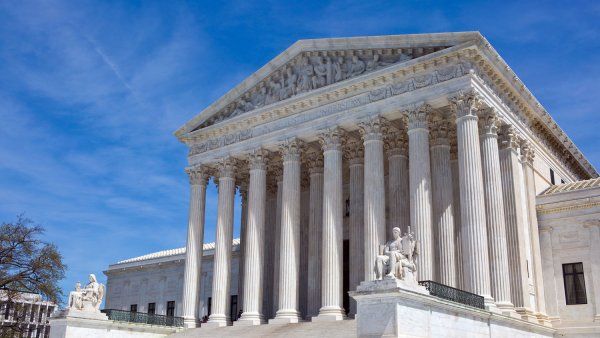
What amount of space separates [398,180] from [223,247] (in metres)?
12.2

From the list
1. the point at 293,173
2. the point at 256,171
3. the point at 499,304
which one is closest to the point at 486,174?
the point at 499,304

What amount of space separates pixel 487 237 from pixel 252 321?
48.0ft

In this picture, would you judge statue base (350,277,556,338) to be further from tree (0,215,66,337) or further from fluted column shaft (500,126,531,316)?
tree (0,215,66,337)

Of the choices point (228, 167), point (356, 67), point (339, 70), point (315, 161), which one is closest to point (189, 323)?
point (228, 167)

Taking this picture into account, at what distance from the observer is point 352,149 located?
42531 millimetres

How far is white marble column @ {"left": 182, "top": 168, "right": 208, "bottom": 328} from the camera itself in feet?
142

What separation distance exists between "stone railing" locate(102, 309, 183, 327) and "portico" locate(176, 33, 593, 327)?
0.92 metres

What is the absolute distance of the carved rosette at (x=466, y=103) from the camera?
109 ft

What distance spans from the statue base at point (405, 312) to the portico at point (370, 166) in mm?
4234

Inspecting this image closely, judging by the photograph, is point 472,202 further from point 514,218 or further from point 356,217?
point 356,217

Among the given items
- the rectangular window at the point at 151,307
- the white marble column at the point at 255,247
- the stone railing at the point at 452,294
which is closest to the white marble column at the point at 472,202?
the stone railing at the point at 452,294

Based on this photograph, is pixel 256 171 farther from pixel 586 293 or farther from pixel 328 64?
pixel 586 293

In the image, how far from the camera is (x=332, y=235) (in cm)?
3684

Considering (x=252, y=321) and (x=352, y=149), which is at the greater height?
(x=352, y=149)
